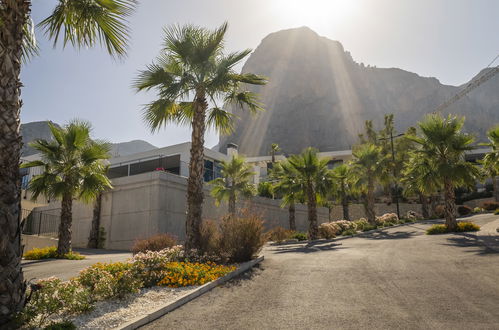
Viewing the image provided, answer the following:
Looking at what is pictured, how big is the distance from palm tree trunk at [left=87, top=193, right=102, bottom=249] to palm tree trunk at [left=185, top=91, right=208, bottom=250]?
48.8 feet

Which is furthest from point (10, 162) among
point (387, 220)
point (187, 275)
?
point (387, 220)

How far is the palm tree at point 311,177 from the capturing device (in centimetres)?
2476

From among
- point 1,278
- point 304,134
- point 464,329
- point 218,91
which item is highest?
point 304,134

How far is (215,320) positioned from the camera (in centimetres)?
629

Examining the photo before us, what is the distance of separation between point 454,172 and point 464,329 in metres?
17.3

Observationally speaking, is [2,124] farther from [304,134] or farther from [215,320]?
[304,134]

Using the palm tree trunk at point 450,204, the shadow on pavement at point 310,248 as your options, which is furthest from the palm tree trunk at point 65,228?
the palm tree trunk at point 450,204

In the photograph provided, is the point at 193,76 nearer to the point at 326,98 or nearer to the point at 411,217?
the point at 411,217

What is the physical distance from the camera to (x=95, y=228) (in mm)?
25203

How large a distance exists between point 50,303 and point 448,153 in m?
21.9

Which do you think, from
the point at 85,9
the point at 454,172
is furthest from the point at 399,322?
the point at 454,172

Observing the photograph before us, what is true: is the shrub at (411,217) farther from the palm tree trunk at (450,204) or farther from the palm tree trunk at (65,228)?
the palm tree trunk at (65,228)

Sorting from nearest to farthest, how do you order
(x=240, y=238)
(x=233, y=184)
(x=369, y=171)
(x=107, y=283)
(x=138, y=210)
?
(x=107, y=283), (x=240, y=238), (x=138, y=210), (x=233, y=184), (x=369, y=171)

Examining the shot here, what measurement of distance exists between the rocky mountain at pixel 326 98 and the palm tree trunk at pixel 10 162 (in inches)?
4589
